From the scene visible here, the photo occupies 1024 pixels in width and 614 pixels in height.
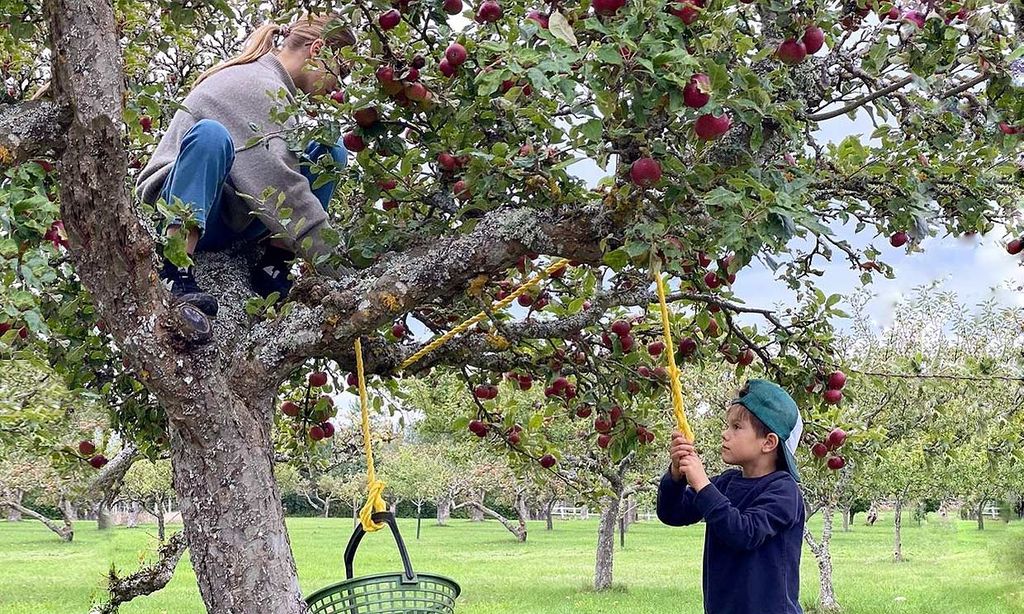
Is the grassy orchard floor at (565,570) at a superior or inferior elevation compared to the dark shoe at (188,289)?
inferior

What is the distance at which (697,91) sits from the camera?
1.76 metres

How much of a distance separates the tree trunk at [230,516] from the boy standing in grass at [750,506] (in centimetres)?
103

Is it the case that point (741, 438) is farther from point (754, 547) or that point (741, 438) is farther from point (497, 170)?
point (497, 170)

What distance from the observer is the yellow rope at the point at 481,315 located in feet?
8.97

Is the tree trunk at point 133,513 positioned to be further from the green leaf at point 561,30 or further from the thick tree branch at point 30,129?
the green leaf at point 561,30

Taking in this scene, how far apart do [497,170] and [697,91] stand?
714mm

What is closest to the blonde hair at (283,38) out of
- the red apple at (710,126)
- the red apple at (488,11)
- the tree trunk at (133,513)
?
the red apple at (488,11)

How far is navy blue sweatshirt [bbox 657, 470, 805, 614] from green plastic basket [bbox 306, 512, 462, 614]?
723mm

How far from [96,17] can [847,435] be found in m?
2.86

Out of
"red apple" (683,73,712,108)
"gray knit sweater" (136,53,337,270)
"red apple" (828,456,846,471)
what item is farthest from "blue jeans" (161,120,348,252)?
"red apple" (828,456,846,471)

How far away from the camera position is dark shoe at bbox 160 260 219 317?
2.42 m

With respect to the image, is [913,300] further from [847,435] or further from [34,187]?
[34,187]

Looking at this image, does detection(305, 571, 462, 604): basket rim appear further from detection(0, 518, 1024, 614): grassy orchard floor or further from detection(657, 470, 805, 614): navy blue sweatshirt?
detection(0, 518, 1024, 614): grassy orchard floor

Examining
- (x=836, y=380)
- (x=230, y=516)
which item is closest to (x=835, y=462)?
(x=836, y=380)
